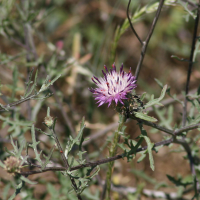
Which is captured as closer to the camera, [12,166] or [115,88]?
[12,166]

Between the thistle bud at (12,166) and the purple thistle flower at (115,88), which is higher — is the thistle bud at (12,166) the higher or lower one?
the lower one

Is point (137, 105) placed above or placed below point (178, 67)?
below

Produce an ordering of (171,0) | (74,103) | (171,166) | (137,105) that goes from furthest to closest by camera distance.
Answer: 1. (74,103)
2. (171,166)
3. (171,0)
4. (137,105)

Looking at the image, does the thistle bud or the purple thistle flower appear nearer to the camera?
the thistle bud

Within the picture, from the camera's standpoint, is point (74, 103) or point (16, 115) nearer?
point (16, 115)

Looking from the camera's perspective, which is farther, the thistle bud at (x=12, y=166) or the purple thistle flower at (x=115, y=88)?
the purple thistle flower at (x=115, y=88)

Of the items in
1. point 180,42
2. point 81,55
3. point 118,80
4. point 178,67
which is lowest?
point 118,80

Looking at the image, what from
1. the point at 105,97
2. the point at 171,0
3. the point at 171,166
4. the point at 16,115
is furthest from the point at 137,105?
the point at 171,166

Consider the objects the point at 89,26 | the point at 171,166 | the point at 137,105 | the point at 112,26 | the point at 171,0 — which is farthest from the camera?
the point at 89,26

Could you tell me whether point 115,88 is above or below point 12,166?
above

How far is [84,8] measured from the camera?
507 cm

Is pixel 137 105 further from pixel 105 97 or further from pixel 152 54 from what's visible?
pixel 152 54

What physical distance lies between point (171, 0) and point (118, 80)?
102 cm

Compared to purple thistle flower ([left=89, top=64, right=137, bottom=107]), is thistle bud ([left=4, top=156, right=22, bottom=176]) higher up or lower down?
lower down
